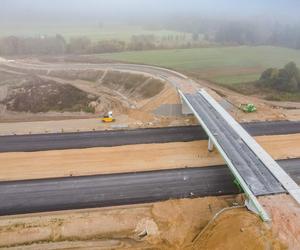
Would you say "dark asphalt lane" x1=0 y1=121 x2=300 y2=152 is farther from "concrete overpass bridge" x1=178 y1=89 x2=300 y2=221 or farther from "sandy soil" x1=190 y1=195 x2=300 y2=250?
"sandy soil" x1=190 y1=195 x2=300 y2=250

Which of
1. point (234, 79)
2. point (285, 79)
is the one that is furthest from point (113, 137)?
point (285, 79)

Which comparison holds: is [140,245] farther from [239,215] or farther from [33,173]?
[33,173]

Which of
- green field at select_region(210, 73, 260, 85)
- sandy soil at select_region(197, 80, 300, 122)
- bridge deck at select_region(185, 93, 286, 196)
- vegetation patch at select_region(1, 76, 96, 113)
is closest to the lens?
bridge deck at select_region(185, 93, 286, 196)

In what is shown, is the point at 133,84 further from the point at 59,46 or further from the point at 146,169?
the point at 59,46

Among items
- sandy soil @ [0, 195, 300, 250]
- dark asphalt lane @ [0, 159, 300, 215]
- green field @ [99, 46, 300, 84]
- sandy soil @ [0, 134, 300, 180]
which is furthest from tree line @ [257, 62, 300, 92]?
sandy soil @ [0, 195, 300, 250]

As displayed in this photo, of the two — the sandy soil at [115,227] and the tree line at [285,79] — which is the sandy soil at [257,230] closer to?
the sandy soil at [115,227]

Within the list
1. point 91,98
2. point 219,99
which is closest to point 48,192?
point 91,98
